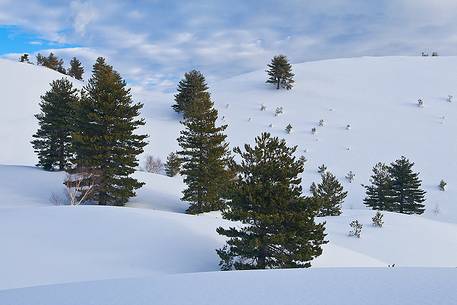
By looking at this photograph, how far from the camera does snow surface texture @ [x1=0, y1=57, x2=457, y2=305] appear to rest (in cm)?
634

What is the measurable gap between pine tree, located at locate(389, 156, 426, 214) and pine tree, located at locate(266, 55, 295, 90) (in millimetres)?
27072

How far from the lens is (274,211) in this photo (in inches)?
543

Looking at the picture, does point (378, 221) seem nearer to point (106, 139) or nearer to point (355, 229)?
point (355, 229)

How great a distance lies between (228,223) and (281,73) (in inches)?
1515

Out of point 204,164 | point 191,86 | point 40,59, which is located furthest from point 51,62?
point 204,164

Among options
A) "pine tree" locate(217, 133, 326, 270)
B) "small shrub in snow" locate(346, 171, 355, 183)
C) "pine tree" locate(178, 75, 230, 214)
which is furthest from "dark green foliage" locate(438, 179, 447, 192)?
"pine tree" locate(217, 133, 326, 270)

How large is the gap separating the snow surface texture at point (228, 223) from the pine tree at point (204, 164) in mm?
1220

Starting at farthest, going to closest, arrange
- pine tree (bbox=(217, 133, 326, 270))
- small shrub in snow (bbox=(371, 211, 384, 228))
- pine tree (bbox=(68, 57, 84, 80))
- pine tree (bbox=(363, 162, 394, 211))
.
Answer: pine tree (bbox=(68, 57, 84, 80)) < pine tree (bbox=(363, 162, 394, 211)) < small shrub in snow (bbox=(371, 211, 384, 228)) < pine tree (bbox=(217, 133, 326, 270))

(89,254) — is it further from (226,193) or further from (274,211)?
(274,211)

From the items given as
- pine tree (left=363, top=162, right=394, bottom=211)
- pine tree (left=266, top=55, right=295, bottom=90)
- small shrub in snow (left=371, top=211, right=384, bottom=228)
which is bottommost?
small shrub in snow (left=371, top=211, right=384, bottom=228)

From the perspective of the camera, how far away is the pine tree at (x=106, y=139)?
23844 millimetres

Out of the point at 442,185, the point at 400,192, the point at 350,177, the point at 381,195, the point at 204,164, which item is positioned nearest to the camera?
the point at 204,164

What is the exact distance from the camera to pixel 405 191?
29.7 meters

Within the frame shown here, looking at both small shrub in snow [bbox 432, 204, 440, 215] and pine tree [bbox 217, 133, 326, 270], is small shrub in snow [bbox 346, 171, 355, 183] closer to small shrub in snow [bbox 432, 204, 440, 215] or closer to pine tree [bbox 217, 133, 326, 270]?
small shrub in snow [bbox 432, 204, 440, 215]
